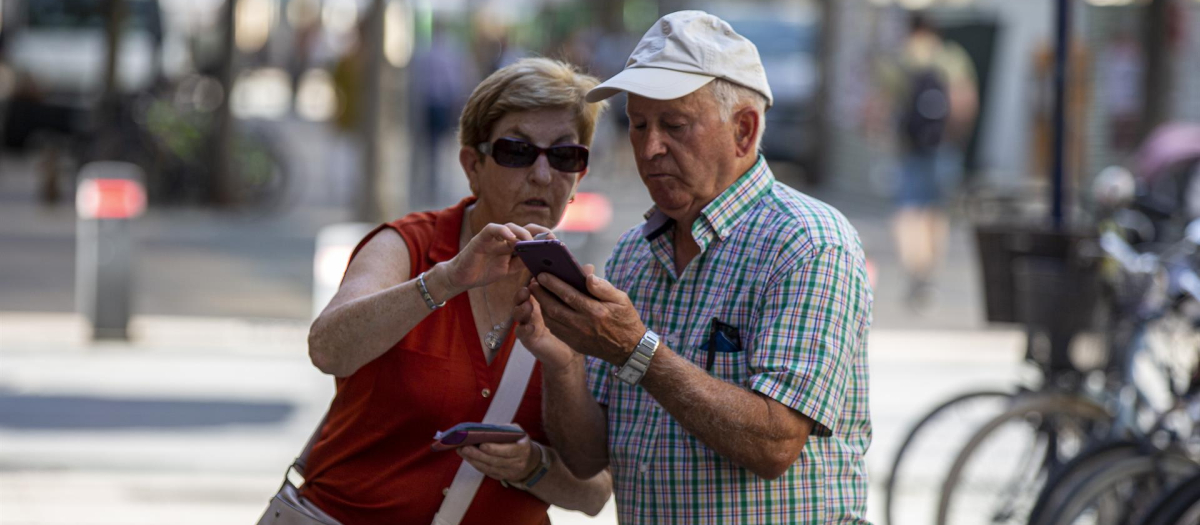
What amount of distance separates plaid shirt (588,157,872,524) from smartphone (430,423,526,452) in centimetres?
21

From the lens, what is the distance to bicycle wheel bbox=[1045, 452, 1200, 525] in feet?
16.1

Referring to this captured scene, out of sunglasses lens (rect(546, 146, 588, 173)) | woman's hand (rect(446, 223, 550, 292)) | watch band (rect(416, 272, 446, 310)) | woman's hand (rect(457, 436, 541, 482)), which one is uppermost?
sunglasses lens (rect(546, 146, 588, 173))

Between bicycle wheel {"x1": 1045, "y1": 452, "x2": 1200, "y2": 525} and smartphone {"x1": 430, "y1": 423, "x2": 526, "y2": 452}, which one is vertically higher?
smartphone {"x1": 430, "y1": 423, "x2": 526, "y2": 452}

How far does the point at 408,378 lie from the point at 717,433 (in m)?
0.61

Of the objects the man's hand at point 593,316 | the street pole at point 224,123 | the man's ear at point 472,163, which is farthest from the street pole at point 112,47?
the man's hand at point 593,316

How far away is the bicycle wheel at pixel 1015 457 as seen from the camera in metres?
5.34

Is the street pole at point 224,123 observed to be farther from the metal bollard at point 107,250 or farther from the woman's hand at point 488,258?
the woman's hand at point 488,258

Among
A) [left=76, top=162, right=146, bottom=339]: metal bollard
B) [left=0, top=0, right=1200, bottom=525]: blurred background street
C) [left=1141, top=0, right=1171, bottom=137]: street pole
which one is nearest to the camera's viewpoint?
[left=0, top=0, right=1200, bottom=525]: blurred background street

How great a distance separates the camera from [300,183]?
18.4 metres

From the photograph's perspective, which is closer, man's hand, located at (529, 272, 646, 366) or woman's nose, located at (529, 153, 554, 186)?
man's hand, located at (529, 272, 646, 366)

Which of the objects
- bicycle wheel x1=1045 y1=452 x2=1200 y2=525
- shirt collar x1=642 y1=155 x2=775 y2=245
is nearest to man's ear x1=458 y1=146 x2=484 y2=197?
shirt collar x1=642 y1=155 x2=775 y2=245

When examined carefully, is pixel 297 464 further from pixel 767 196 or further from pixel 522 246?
pixel 767 196

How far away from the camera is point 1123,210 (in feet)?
19.4

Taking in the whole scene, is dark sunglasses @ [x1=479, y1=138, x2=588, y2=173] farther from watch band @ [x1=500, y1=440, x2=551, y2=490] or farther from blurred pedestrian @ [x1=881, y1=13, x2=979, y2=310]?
blurred pedestrian @ [x1=881, y1=13, x2=979, y2=310]
